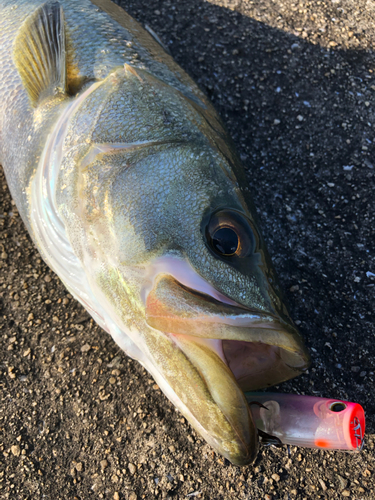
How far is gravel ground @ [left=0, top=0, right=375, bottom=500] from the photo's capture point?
2096 mm

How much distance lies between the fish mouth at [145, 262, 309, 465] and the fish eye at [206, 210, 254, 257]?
0.64 ft

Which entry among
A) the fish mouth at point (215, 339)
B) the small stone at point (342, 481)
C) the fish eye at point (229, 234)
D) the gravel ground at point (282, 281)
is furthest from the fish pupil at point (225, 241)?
the small stone at point (342, 481)

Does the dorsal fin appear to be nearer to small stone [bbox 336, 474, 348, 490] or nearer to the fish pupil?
the fish pupil

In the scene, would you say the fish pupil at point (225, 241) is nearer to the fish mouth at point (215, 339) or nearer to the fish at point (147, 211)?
the fish at point (147, 211)

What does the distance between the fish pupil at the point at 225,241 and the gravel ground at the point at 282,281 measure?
1080 millimetres

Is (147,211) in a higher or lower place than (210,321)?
higher

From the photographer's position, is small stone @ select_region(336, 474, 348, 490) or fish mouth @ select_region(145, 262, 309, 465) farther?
small stone @ select_region(336, 474, 348, 490)

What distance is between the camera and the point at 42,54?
2.01m

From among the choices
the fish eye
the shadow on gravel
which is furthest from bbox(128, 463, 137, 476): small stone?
the fish eye

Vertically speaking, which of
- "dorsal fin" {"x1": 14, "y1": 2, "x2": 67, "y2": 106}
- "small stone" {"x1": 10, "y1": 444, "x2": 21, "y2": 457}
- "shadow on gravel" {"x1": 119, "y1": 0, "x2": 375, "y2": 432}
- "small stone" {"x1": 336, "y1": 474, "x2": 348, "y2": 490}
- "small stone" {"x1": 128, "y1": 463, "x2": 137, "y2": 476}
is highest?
"dorsal fin" {"x1": 14, "y1": 2, "x2": 67, "y2": 106}

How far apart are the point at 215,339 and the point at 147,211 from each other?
0.58 m

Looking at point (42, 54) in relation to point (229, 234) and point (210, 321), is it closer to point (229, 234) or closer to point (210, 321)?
point (229, 234)

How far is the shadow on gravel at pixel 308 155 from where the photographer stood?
241cm

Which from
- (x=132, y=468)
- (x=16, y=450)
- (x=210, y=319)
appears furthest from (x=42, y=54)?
(x=132, y=468)
